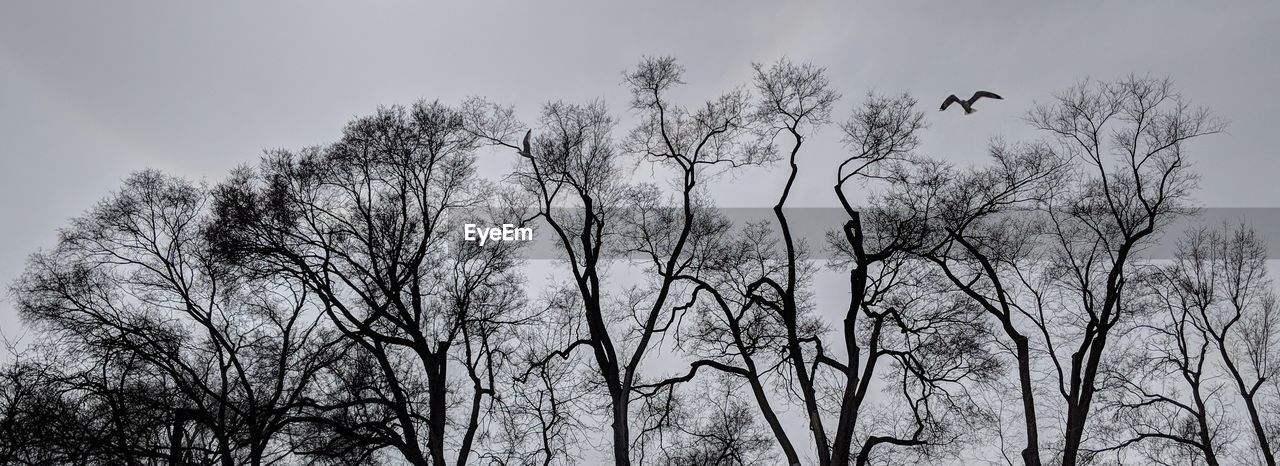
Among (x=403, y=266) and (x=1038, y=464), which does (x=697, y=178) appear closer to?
(x=403, y=266)

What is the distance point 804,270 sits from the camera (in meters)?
18.7

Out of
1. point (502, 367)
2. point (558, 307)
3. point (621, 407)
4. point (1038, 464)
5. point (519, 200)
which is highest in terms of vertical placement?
point (519, 200)

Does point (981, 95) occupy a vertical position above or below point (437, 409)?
above

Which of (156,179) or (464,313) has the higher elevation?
(156,179)

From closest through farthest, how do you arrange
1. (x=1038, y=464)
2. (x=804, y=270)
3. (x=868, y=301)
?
(x=1038, y=464), (x=868, y=301), (x=804, y=270)

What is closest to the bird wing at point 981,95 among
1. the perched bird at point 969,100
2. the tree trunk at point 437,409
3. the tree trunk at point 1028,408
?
the perched bird at point 969,100

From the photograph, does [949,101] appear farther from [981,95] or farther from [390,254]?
[390,254]

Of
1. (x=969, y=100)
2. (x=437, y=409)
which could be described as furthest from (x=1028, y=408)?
(x=437, y=409)

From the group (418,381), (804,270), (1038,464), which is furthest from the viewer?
(418,381)

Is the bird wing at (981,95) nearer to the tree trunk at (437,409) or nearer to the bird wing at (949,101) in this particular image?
the bird wing at (949,101)

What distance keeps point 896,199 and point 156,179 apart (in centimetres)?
1918

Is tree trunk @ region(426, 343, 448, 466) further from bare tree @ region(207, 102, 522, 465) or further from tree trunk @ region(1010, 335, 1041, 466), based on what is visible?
tree trunk @ region(1010, 335, 1041, 466)

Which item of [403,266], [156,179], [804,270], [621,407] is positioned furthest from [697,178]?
[156,179]

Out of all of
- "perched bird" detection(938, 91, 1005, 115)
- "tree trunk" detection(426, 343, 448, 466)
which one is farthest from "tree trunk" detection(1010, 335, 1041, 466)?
"tree trunk" detection(426, 343, 448, 466)
